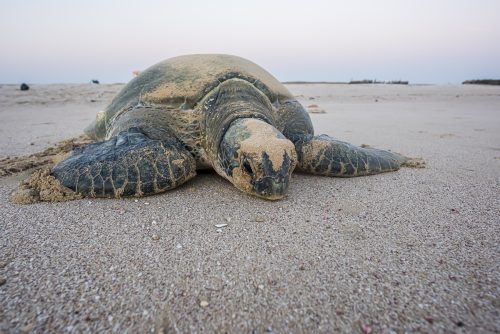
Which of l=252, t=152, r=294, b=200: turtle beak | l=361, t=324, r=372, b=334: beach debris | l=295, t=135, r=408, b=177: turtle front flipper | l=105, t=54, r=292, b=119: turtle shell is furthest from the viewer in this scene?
l=105, t=54, r=292, b=119: turtle shell

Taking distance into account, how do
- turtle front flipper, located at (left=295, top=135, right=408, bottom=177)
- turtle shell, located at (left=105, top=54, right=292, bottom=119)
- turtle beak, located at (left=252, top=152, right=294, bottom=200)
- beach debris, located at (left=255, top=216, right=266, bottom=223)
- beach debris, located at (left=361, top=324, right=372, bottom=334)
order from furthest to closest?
turtle shell, located at (left=105, top=54, right=292, bottom=119) → turtle front flipper, located at (left=295, top=135, right=408, bottom=177) → turtle beak, located at (left=252, top=152, right=294, bottom=200) → beach debris, located at (left=255, top=216, right=266, bottom=223) → beach debris, located at (left=361, top=324, right=372, bottom=334)

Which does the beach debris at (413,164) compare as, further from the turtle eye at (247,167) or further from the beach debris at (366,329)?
the beach debris at (366,329)

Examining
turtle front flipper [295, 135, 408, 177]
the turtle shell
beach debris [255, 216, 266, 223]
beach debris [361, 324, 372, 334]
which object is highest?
the turtle shell

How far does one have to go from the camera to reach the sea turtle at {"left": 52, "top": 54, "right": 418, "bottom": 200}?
183 centimetres

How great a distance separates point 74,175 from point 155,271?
108 centimetres

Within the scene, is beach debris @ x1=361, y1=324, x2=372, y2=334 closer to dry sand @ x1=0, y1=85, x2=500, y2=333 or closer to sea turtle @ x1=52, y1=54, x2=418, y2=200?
dry sand @ x1=0, y1=85, x2=500, y2=333

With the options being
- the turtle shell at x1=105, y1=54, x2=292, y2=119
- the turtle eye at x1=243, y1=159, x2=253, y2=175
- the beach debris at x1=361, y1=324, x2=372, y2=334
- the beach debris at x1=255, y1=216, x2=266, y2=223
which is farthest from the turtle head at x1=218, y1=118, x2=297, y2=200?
the beach debris at x1=361, y1=324, x2=372, y2=334

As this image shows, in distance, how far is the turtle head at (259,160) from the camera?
1.77 m

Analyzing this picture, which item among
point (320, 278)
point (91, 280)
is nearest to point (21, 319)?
point (91, 280)

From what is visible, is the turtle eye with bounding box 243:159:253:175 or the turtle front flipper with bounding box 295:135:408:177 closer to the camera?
the turtle eye with bounding box 243:159:253:175

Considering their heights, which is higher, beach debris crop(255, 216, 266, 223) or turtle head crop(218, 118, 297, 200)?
turtle head crop(218, 118, 297, 200)

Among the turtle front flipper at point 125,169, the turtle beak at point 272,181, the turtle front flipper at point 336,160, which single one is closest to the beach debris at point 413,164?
the turtle front flipper at point 336,160

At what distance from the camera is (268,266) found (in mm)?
1201

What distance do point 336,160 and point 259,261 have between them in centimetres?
135
